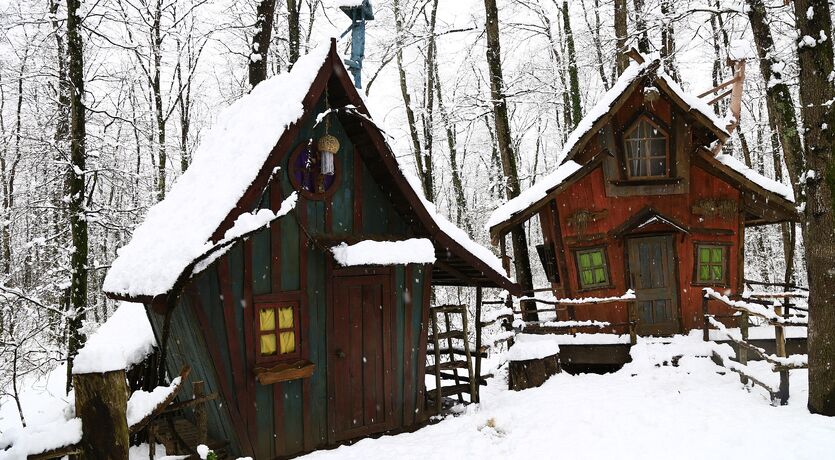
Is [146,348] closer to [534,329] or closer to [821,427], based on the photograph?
[534,329]

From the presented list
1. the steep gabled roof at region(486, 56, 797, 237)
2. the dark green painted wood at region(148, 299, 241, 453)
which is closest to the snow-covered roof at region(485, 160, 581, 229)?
the steep gabled roof at region(486, 56, 797, 237)

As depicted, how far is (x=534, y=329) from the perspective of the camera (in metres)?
14.1

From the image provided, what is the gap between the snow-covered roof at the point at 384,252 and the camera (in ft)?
25.6

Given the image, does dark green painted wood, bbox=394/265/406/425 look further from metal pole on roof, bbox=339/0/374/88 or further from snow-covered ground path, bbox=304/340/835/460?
metal pole on roof, bbox=339/0/374/88

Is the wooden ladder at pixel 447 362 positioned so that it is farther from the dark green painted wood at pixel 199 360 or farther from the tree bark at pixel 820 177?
the tree bark at pixel 820 177

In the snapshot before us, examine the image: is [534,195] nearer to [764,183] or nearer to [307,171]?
[764,183]

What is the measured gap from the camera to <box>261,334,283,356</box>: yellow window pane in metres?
7.53

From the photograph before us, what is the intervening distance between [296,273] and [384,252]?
130cm

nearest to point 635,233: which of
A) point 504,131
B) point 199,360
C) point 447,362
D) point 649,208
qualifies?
point 649,208

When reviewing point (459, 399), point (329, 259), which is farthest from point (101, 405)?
point (459, 399)

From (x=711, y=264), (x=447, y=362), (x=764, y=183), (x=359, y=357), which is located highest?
(x=764, y=183)

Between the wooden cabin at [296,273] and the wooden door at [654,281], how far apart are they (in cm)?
615

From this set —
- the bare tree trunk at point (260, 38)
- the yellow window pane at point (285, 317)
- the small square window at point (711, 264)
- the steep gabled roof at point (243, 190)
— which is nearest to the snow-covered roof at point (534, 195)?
the small square window at point (711, 264)

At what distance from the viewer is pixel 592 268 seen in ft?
46.3
